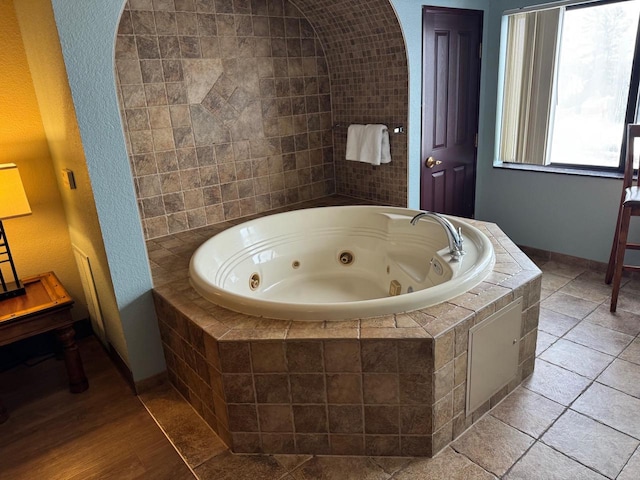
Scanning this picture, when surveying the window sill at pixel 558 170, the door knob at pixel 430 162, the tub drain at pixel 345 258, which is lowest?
the tub drain at pixel 345 258

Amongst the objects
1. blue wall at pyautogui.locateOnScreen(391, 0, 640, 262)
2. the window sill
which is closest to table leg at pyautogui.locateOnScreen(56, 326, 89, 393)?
blue wall at pyautogui.locateOnScreen(391, 0, 640, 262)

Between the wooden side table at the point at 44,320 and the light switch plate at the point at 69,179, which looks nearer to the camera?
the wooden side table at the point at 44,320

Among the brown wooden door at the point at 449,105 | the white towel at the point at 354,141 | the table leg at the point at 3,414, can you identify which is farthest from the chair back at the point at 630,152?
the table leg at the point at 3,414

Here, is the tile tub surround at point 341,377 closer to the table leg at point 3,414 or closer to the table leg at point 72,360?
the table leg at point 72,360

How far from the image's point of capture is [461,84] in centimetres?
343

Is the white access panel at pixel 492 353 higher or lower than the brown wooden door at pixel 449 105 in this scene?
lower

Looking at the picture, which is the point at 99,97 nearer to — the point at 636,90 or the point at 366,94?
the point at 366,94

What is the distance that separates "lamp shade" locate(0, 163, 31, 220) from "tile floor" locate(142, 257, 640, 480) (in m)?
1.08

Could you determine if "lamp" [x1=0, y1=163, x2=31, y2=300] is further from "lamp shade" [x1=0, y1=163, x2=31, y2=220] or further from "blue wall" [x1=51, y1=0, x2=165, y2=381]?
"blue wall" [x1=51, y1=0, x2=165, y2=381]

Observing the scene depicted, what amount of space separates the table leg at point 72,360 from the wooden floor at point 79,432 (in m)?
0.04

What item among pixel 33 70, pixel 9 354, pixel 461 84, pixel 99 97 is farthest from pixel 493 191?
pixel 9 354

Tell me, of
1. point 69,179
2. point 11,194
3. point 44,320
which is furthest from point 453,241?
point 11,194

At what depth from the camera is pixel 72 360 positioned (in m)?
2.30

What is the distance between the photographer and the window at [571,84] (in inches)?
119
